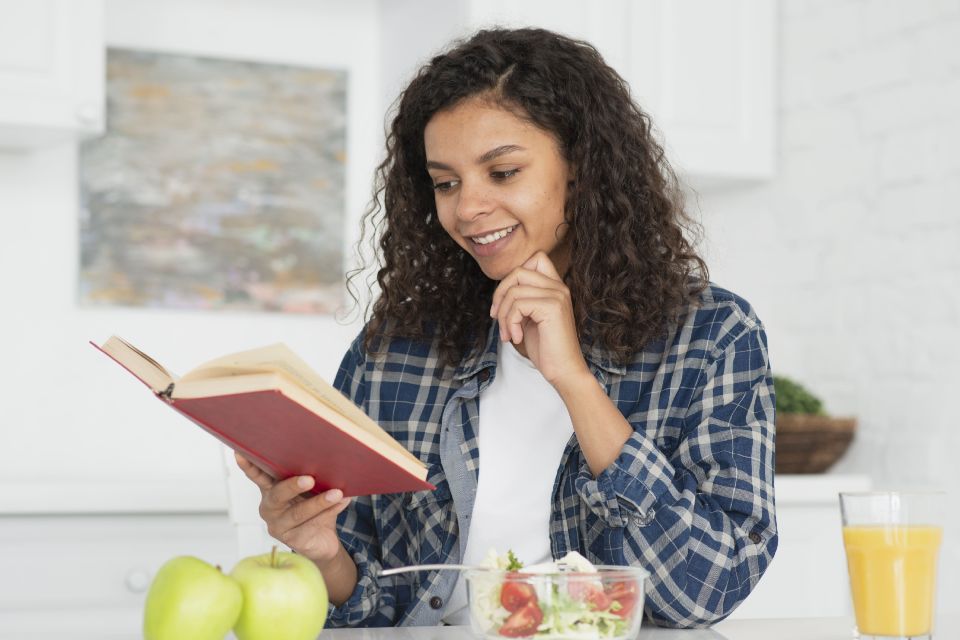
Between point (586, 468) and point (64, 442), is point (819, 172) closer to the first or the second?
point (586, 468)

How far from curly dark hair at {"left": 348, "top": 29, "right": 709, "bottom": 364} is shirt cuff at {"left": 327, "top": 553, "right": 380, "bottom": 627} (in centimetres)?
34

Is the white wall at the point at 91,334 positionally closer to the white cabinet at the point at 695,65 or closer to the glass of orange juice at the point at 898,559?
the white cabinet at the point at 695,65

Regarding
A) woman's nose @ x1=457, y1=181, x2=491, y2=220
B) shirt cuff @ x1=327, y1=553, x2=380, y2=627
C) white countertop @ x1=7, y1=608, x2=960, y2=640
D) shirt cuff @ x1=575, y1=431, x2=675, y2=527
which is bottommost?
shirt cuff @ x1=327, y1=553, x2=380, y2=627

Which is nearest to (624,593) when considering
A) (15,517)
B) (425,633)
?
(425,633)

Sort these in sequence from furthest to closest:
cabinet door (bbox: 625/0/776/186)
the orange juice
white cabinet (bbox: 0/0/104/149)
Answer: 1. cabinet door (bbox: 625/0/776/186)
2. white cabinet (bbox: 0/0/104/149)
3. the orange juice

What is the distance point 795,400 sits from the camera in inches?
101

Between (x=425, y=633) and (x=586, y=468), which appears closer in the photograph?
(x=425, y=633)

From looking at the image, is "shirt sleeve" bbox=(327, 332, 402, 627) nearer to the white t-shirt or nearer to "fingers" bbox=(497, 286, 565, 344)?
the white t-shirt

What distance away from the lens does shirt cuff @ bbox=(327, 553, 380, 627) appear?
145cm

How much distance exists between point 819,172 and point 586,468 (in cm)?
160

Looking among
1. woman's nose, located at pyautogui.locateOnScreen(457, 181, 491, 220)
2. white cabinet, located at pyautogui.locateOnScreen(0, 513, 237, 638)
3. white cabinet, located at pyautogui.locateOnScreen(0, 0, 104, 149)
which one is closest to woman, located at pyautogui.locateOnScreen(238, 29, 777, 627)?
woman's nose, located at pyautogui.locateOnScreen(457, 181, 491, 220)

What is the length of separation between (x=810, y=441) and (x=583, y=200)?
119 cm

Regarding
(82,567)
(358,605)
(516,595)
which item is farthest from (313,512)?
(82,567)

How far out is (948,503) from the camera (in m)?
2.38
